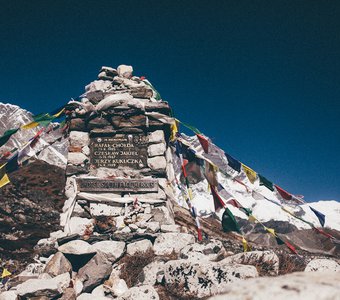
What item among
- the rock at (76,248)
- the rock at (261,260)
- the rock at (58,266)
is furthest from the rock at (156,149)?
the rock at (261,260)

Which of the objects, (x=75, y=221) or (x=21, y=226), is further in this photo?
(x=21, y=226)

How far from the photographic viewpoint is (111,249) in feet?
21.1

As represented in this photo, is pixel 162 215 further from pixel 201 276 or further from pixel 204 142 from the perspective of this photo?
pixel 201 276

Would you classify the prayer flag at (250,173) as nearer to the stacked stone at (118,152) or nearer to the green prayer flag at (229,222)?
the green prayer flag at (229,222)

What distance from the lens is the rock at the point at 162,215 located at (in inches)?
305

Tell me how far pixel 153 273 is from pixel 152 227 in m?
2.04

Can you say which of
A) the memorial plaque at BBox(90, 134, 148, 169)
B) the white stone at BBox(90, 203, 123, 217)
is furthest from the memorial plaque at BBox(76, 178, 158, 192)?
the memorial plaque at BBox(90, 134, 148, 169)

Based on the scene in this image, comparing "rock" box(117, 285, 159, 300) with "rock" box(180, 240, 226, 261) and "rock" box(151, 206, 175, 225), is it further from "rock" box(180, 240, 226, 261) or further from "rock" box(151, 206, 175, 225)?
"rock" box(151, 206, 175, 225)

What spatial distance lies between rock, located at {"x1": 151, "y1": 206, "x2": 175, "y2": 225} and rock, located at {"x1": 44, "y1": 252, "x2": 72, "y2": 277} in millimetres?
2321

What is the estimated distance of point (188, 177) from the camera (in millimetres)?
8836

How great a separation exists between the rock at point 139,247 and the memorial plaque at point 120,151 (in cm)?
227

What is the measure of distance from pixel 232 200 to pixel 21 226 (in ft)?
19.6

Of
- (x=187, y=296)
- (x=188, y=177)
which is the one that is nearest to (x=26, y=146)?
(x=188, y=177)

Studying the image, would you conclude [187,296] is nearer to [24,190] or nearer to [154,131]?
[154,131]
